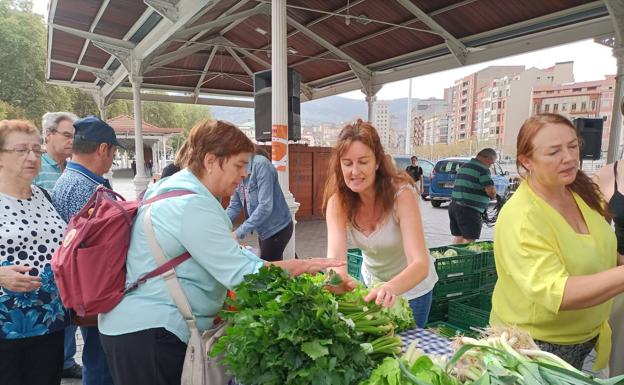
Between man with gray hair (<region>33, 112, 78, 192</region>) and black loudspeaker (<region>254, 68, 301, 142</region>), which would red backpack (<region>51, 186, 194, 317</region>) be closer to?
man with gray hair (<region>33, 112, 78, 192</region>)

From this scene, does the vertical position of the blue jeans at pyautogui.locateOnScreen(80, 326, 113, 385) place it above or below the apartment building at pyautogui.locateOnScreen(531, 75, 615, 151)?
below

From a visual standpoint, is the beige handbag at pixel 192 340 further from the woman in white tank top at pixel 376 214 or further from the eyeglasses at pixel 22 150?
the eyeglasses at pixel 22 150

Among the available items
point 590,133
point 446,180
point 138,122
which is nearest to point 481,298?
point 590,133

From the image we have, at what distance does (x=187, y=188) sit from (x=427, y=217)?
1122 cm

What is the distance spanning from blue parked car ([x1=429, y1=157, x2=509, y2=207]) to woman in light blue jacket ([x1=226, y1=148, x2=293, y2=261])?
10.5 meters

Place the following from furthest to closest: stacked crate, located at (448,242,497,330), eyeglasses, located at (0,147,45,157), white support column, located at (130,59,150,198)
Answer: white support column, located at (130,59,150,198)
stacked crate, located at (448,242,497,330)
eyeglasses, located at (0,147,45,157)

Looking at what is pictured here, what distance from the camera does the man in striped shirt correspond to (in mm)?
5516

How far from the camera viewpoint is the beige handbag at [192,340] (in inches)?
58.6

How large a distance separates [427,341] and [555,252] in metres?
0.61

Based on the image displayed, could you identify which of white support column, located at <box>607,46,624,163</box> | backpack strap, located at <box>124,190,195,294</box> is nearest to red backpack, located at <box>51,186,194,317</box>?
backpack strap, located at <box>124,190,195,294</box>

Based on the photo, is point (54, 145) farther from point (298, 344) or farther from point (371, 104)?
point (371, 104)

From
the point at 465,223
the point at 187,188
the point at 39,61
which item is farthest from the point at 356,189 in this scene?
the point at 39,61

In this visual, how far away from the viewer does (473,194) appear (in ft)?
18.2

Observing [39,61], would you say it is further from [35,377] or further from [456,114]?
[456,114]
